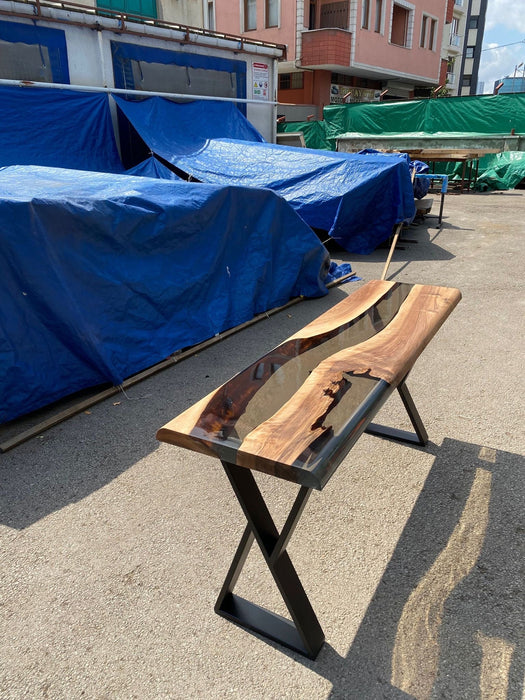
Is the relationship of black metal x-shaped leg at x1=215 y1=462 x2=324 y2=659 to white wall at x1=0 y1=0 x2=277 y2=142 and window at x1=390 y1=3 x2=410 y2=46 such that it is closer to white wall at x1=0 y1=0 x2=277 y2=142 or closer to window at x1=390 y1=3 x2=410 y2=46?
white wall at x1=0 y1=0 x2=277 y2=142

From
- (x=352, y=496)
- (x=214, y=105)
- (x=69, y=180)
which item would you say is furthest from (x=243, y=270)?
(x=214, y=105)

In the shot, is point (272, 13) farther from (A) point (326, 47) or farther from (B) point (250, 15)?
(A) point (326, 47)

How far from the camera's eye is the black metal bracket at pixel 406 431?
2938 millimetres

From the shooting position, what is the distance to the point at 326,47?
2183cm

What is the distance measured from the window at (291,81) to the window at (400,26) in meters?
6.69

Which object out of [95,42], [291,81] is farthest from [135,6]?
[291,81]

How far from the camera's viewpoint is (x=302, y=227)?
5738 mm

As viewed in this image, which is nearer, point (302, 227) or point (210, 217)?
point (210, 217)

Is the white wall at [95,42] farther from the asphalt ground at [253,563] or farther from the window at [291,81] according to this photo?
the window at [291,81]

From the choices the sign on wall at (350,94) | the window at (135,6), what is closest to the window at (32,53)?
the window at (135,6)

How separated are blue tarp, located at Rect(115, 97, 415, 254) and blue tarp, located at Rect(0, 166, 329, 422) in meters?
Result: 2.05

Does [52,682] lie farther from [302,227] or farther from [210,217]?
[302,227]

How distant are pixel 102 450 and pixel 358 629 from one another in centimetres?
178

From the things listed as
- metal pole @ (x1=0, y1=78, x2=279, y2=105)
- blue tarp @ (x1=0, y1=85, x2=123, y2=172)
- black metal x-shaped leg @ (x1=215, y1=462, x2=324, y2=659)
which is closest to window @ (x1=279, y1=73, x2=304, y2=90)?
metal pole @ (x1=0, y1=78, x2=279, y2=105)
